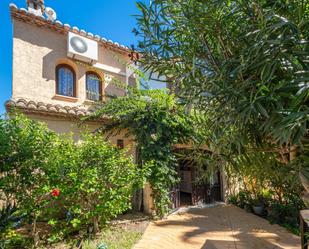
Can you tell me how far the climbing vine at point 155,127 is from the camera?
1046 cm

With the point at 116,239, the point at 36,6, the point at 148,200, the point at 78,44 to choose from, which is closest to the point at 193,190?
the point at 148,200

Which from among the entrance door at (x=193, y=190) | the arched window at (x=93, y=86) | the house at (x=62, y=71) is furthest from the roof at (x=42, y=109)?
the entrance door at (x=193, y=190)

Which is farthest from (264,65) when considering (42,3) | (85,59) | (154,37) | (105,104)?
(42,3)

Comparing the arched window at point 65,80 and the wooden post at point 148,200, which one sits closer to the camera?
the wooden post at point 148,200

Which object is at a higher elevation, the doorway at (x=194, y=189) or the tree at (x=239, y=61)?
the tree at (x=239, y=61)

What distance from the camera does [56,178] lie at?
7152 millimetres

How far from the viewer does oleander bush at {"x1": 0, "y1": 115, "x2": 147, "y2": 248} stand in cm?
691

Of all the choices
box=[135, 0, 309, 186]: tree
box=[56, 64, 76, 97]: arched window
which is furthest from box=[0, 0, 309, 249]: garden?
box=[56, 64, 76, 97]: arched window

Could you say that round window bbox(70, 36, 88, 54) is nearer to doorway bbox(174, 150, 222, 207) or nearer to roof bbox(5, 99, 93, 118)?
roof bbox(5, 99, 93, 118)

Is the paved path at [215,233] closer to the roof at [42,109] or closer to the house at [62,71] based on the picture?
the house at [62,71]

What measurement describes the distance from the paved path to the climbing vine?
4.44ft

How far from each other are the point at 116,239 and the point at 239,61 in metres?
7.39

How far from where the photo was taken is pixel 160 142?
35.4 ft

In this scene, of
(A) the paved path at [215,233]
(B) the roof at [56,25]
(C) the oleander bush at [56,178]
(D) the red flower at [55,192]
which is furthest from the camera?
(B) the roof at [56,25]
